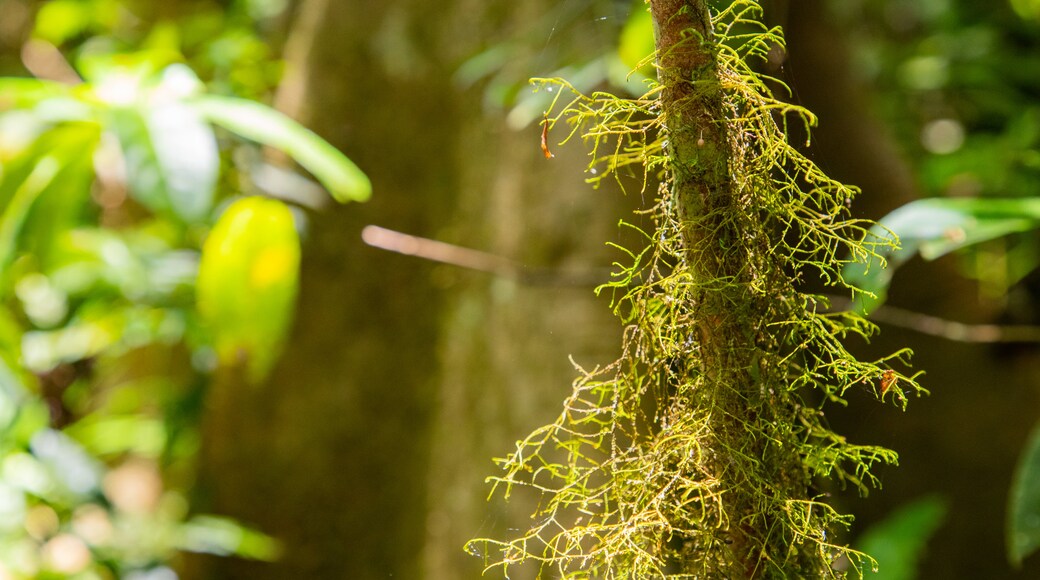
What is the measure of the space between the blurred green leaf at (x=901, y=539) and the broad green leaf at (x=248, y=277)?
27.2 inches

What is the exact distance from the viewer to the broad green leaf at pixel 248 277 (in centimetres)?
76

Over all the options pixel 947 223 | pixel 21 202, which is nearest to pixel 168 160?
pixel 21 202

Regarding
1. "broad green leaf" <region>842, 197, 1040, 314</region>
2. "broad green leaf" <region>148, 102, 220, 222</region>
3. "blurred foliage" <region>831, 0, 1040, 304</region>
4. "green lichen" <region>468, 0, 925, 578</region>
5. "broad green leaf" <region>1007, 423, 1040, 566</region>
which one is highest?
"blurred foliage" <region>831, 0, 1040, 304</region>

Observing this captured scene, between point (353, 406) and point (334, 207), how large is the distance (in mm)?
363

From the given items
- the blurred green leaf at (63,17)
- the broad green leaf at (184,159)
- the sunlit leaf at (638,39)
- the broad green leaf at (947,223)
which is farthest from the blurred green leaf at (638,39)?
the blurred green leaf at (63,17)

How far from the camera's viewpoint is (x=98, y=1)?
1635 mm

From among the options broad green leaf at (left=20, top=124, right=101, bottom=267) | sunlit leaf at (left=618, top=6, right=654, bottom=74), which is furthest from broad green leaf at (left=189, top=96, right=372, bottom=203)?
sunlit leaf at (left=618, top=6, right=654, bottom=74)

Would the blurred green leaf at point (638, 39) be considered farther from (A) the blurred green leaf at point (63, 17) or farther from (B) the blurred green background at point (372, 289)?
(A) the blurred green leaf at point (63, 17)

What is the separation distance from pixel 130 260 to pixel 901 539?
111cm

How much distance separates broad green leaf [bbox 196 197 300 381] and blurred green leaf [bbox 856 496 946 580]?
690 millimetres

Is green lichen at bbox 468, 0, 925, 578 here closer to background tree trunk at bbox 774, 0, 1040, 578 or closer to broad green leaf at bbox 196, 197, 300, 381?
broad green leaf at bbox 196, 197, 300, 381

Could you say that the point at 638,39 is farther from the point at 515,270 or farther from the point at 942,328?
the point at 942,328

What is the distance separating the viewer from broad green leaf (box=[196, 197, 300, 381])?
0.76 m

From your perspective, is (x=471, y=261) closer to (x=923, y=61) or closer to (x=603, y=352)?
(x=603, y=352)
